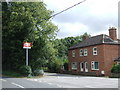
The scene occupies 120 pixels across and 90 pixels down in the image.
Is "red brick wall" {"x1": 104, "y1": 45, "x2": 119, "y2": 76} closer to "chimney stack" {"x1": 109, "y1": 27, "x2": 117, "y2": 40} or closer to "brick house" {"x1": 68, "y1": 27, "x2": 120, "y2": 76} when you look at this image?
"brick house" {"x1": 68, "y1": 27, "x2": 120, "y2": 76}

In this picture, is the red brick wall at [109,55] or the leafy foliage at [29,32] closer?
the leafy foliage at [29,32]

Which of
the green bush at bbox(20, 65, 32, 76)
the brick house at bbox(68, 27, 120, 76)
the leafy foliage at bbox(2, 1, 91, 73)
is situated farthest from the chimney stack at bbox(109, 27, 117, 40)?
the green bush at bbox(20, 65, 32, 76)

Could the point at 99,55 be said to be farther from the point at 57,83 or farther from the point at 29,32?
the point at 57,83

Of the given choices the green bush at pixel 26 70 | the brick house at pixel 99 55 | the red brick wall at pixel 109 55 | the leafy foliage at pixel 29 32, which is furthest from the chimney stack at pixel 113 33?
the green bush at pixel 26 70

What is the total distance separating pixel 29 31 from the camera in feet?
99.1

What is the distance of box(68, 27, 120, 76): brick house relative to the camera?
35531mm

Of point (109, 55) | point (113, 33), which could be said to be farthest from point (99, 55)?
point (113, 33)

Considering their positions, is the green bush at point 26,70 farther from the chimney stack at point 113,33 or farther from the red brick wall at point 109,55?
the chimney stack at point 113,33

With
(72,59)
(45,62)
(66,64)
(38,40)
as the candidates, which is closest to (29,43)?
(38,40)

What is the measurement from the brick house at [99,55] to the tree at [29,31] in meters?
8.76

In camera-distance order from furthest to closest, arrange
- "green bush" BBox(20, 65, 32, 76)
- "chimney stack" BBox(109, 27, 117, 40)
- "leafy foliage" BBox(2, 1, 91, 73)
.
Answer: "chimney stack" BBox(109, 27, 117, 40) < "leafy foliage" BBox(2, 1, 91, 73) < "green bush" BBox(20, 65, 32, 76)

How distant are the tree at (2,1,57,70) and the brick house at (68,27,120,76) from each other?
8.76 metres

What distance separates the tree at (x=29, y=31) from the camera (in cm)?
3000

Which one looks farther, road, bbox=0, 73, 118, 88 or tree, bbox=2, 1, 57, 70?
tree, bbox=2, 1, 57, 70
